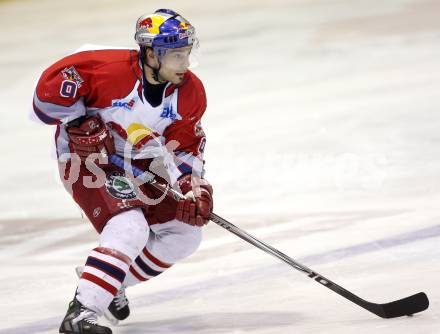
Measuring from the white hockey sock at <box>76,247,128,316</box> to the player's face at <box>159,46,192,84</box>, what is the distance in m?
0.60

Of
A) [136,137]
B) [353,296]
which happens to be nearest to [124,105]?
[136,137]

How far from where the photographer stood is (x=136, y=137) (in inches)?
153

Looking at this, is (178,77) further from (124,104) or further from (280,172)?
(280,172)

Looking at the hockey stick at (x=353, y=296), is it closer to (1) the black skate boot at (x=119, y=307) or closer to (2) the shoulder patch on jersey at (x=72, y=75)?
(2) the shoulder patch on jersey at (x=72, y=75)

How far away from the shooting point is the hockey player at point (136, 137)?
3.71m

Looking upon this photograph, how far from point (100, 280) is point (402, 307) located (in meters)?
0.90

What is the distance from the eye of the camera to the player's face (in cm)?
372

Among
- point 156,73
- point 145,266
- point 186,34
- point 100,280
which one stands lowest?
point 145,266

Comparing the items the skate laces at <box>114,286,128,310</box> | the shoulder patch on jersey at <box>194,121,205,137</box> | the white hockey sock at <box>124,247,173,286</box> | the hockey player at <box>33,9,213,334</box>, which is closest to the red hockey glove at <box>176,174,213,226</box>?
the hockey player at <box>33,9,213,334</box>

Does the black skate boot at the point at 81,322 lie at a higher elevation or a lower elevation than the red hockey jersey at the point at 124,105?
lower

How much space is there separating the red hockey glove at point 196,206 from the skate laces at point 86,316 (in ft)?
A: 1.39

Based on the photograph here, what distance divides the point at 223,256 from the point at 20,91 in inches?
137

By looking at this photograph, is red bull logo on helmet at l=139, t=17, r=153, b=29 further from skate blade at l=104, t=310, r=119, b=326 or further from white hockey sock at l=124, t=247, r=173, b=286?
skate blade at l=104, t=310, r=119, b=326

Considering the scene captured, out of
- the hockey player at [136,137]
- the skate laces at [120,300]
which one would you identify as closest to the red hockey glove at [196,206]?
the hockey player at [136,137]
